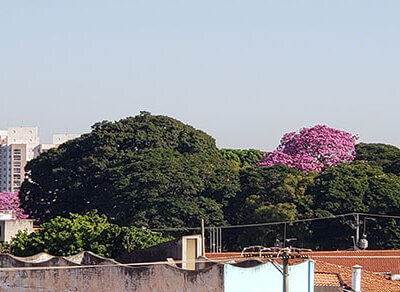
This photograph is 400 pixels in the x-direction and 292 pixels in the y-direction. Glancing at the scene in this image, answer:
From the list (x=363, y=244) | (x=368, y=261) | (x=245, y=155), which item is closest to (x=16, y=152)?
(x=245, y=155)

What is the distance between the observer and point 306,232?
176 feet

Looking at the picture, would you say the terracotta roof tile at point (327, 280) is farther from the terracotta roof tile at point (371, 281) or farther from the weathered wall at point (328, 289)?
the weathered wall at point (328, 289)

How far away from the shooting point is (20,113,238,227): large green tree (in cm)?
5584

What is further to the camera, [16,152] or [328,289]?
[16,152]

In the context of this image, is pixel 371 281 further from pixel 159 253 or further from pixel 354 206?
pixel 354 206

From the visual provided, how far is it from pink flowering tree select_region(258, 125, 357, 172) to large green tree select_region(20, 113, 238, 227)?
16.3ft

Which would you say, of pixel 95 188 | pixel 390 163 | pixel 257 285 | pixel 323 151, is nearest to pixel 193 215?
pixel 95 188

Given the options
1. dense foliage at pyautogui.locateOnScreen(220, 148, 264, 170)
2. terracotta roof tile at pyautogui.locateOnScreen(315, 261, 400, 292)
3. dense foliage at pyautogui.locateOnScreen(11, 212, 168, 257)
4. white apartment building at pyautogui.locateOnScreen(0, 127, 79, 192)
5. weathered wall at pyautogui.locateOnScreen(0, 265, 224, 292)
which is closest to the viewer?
weathered wall at pyautogui.locateOnScreen(0, 265, 224, 292)

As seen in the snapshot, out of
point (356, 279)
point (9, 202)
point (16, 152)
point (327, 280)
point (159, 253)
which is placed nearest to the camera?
point (356, 279)

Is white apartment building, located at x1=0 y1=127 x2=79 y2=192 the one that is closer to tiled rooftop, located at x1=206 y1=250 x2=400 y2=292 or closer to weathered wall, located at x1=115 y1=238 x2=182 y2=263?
tiled rooftop, located at x1=206 y1=250 x2=400 y2=292

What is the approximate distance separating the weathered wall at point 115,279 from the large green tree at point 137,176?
28002 mm

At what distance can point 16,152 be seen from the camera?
182 m

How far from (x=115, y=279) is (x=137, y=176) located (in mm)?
32218

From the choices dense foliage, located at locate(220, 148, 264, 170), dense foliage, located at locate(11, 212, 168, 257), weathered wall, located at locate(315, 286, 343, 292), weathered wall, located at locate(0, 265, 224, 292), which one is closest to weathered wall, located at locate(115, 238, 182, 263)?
weathered wall, located at locate(315, 286, 343, 292)
